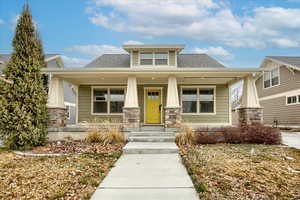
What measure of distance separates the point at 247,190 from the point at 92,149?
4732mm

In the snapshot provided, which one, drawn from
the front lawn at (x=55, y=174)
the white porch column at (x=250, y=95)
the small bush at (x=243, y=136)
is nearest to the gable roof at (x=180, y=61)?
the white porch column at (x=250, y=95)

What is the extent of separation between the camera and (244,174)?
402cm

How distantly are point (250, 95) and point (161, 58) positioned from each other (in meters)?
5.51

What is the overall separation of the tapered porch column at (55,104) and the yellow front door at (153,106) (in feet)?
14.9

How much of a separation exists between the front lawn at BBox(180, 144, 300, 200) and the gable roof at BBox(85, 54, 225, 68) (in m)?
7.52

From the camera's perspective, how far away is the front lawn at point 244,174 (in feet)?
10.5

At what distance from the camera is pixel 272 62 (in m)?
17.0

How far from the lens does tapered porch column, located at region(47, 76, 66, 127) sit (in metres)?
8.52

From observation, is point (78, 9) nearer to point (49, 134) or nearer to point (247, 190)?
point (49, 134)

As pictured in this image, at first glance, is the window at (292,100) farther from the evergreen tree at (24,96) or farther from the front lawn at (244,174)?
the evergreen tree at (24,96)

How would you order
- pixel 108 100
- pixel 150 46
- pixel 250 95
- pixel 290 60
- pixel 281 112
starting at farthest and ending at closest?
1. pixel 281 112
2. pixel 290 60
3. pixel 150 46
4. pixel 108 100
5. pixel 250 95

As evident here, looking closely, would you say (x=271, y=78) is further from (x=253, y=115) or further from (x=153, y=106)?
(x=153, y=106)

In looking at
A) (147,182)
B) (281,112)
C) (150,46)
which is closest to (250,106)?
(150,46)

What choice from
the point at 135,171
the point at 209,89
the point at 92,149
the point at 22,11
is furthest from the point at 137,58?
the point at 135,171
